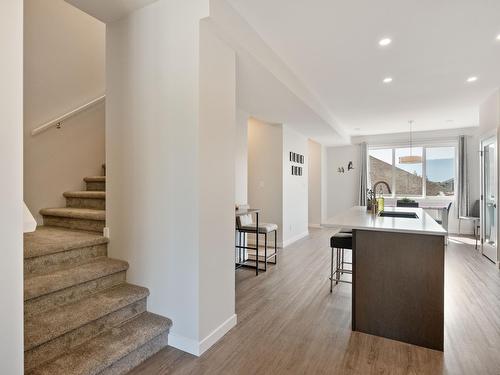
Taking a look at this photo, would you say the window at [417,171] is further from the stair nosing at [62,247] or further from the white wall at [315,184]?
the stair nosing at [62,247]

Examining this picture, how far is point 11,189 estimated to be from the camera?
1232 mm

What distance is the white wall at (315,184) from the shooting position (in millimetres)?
8511

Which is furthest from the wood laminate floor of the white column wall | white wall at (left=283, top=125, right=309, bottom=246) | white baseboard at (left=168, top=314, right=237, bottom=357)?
white wall at (left=283, top=125, right=309, bottom=246)

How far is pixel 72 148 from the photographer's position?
136 inches

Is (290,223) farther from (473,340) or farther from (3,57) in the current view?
(3,57)

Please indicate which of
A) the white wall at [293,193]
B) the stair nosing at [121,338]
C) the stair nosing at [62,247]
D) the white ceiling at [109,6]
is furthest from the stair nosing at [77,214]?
the white wall at [293,193]

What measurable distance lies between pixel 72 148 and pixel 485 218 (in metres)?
6.69

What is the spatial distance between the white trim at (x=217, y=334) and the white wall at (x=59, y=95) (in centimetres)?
233

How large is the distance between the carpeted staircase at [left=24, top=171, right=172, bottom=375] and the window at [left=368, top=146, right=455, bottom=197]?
7.08m

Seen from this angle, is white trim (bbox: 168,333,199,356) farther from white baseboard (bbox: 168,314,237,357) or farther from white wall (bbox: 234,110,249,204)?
white wall (bbox: 234,110,249,204)

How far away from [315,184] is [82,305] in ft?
24.3

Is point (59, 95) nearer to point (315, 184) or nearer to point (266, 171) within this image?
point (266, 171)

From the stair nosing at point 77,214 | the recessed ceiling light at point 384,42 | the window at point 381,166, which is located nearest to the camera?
the stair nosing at point 77,214

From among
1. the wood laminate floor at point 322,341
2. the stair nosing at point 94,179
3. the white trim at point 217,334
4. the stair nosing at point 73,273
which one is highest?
the stair nosing at point 94,179
